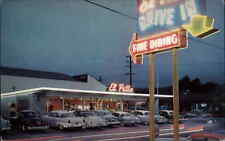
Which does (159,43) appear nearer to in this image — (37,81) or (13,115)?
(13,115)

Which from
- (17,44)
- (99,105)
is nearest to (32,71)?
(99,105)

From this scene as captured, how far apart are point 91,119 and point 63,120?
2285mm

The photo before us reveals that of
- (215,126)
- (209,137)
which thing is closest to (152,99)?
(209,137)

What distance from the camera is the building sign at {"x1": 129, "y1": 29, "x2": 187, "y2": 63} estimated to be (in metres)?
5.01

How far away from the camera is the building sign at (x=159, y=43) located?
5012mm

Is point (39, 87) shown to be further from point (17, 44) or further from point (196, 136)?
point (196, 136)

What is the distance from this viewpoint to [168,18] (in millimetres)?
5406

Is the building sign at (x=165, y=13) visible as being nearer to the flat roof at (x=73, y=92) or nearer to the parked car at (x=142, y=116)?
the flat roof at (x=73, y=92)

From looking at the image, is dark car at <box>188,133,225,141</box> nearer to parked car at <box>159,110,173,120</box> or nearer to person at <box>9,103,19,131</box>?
person at <box>9,103,19,131</box>

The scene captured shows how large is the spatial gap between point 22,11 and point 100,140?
5.98 m

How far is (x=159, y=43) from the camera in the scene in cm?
529

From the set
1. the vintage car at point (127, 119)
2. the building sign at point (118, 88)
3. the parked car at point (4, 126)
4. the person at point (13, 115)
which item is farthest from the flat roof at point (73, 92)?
the vintage car at point (127, 119)

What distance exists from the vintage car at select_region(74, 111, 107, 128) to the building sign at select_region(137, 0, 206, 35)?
47.3ft

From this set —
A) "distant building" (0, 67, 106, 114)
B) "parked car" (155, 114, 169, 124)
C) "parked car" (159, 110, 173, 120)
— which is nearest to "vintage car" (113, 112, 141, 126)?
"parked car" (155, 114, 169, 124)
